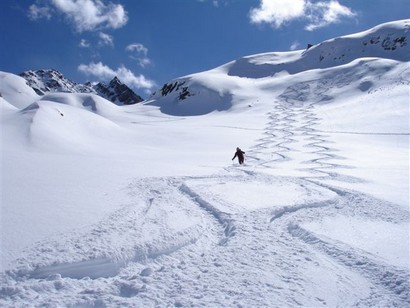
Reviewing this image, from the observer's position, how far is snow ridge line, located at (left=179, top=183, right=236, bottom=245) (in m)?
6.75

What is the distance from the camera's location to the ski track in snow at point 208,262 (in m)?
4.66

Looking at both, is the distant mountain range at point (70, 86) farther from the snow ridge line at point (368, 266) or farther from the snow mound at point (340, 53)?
the snow ridge line at point (368, 266)

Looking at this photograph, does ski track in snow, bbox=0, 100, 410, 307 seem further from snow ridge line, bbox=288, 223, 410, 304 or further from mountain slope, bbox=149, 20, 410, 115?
mountain slope, bbox=149, 20, 410, 115

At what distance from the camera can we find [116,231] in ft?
20.8

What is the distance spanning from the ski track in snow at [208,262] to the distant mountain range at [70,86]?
5914 inches

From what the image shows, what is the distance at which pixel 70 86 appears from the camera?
179875 millimetres

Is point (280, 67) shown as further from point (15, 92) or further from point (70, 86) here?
point (70, 86)

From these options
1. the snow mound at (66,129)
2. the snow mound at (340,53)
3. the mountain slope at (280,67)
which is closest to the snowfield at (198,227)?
the snow mound at (66,129)

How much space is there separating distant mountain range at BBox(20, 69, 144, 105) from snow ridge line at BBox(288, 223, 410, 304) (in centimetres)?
15183

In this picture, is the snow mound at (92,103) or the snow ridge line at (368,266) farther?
the snow mound at (92,103)

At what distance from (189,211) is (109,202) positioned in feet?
6.02

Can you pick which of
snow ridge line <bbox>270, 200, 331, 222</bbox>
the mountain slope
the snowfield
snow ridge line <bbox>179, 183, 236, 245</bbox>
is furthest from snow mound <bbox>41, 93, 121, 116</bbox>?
snow ridge line <bbox>270, 200, 331, 222</bbox>

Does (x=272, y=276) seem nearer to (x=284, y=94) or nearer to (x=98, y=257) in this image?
(x=98, y=257)

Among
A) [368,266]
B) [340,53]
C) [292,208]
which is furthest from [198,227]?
[340,53]
